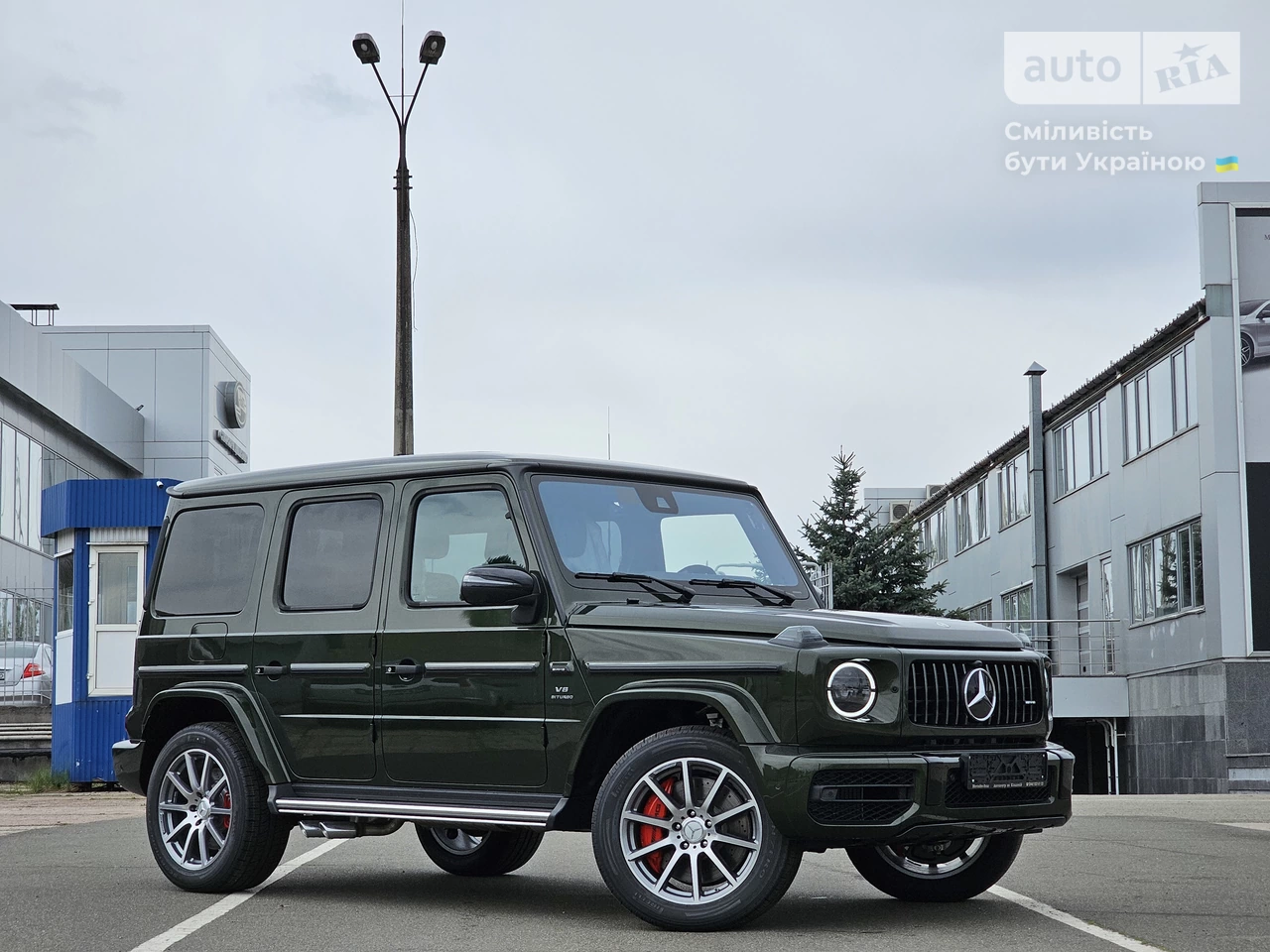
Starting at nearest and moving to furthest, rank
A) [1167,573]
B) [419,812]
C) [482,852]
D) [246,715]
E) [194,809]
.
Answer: [419,812] < [246,715] < [194,809] < [482,852] < [1167,573]

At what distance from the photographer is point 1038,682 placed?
7711mm

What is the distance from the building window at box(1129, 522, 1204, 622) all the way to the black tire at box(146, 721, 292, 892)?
2669cm

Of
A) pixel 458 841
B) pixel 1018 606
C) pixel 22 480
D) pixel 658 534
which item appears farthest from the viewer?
pixel 1018 606

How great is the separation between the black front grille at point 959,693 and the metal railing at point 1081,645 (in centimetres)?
2987

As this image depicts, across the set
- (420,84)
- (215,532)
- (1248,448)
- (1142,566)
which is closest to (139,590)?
(420,84)

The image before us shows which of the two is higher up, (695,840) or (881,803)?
(881,803)

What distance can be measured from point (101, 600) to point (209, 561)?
13459mm

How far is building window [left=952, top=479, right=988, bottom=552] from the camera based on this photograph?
2074 inches

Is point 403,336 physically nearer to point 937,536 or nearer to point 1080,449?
point 1080,449

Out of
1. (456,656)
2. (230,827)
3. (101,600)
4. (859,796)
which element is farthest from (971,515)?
(859,796)

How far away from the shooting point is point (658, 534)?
836 centimetres

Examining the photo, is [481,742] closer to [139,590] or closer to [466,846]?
[466,846]

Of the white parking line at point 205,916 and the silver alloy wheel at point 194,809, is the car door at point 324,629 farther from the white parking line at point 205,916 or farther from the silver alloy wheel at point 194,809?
the white parking line at point 205,916

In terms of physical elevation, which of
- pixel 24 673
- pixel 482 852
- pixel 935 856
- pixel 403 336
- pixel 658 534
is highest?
pixel 403 336
